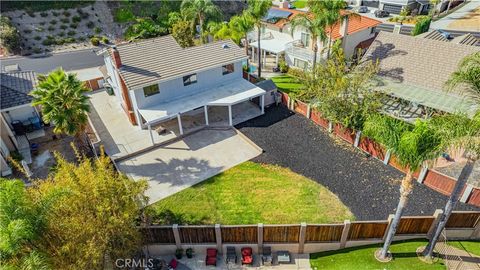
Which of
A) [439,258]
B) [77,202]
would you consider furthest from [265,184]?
[77,202]

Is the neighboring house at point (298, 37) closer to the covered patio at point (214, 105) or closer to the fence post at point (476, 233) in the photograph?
the covered patio at point (214, 105)

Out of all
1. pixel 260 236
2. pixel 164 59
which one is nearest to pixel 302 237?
pixel 260 236

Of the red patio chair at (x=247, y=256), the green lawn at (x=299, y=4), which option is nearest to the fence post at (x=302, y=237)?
the red patio chair at (x=247, y=256)

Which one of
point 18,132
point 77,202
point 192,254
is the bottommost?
point 192,254

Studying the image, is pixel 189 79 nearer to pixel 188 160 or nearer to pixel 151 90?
pixel 151 90

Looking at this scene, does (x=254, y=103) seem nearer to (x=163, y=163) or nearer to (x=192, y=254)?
(x=163, y=163)

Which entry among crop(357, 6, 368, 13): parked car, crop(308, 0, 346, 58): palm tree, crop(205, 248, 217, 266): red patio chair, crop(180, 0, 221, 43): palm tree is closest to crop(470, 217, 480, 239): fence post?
crop(205, 248, 217, 266): red patio chair
